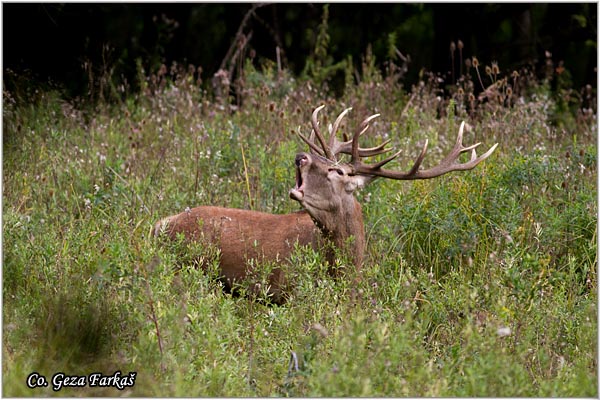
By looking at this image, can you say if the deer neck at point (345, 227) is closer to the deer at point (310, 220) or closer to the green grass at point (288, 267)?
the deer at point (310, 220)

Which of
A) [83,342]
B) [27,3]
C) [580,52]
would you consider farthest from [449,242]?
[580,52]

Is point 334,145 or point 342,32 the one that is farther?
point 342,32

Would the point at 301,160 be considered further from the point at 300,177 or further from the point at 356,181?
the point at 356,181

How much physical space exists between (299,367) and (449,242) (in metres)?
2.15

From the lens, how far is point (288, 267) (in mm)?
5465

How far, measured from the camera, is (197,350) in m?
4.43

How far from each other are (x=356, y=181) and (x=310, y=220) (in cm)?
43

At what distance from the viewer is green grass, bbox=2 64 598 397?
4270 millimetres

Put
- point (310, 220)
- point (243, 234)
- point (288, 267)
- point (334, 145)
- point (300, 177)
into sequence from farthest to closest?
point (334, 145) < point (310, 220) < point (243, 234) < point (300, 177) < point (288, 267)

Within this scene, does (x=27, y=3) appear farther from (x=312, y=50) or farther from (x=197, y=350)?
A: (x=197, y=350)

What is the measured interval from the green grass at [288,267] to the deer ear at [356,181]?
48 cm

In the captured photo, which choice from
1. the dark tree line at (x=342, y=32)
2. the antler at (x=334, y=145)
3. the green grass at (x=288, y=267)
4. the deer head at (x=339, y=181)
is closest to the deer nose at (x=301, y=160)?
the deer head at (x=339, y=181)

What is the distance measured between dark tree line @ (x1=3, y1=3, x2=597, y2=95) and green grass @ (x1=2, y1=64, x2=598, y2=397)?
2.50 meters

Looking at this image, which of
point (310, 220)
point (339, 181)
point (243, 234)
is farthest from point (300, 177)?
point (243, 234)
